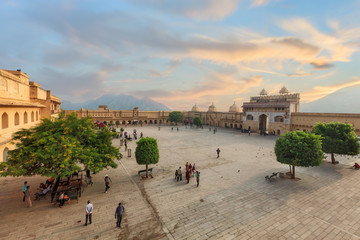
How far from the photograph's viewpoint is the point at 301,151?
13.0 m

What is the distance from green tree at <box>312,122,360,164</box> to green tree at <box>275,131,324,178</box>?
3.95 meters

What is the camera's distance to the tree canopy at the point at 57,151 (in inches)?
360

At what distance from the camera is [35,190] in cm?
1191

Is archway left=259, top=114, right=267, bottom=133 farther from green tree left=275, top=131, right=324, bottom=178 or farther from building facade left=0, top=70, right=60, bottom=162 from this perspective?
building facade left=0, top=70, right=60, bottom=162

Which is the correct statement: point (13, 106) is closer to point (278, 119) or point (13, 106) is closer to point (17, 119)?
point (17, 119)

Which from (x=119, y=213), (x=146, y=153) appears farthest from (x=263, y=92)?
(x=119, y=213)

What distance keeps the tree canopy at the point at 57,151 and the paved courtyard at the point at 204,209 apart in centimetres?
234

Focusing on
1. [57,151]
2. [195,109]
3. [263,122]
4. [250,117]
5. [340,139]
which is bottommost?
[340,139]

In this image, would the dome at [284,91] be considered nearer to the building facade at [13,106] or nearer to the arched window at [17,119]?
the building facade at [13,106]

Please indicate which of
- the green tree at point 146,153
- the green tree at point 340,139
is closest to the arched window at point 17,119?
the green tree at point 146,153

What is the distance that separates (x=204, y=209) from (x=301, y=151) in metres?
9.09

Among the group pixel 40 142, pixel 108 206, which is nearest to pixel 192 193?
pixel 108 206

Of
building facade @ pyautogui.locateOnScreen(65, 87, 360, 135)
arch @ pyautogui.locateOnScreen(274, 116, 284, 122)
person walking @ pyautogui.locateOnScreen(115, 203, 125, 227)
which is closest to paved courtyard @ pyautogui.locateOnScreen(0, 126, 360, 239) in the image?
person walking @ pyautogui.locateOnScreen(115, 203, 125, 227)

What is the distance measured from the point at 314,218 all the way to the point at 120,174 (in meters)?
14.2
